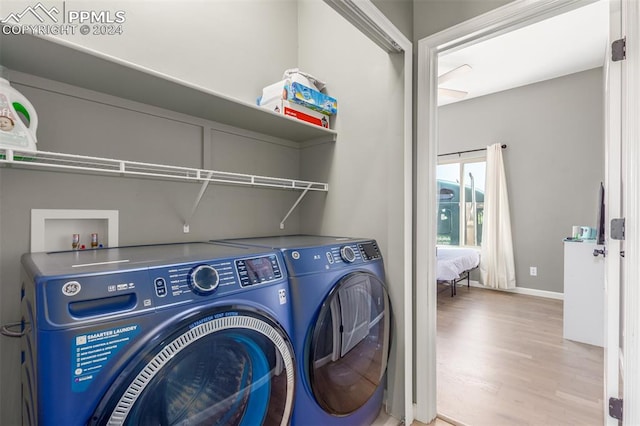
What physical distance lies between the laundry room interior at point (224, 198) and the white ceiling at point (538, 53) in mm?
1522

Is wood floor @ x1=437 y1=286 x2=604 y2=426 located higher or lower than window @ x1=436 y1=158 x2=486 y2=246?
lower

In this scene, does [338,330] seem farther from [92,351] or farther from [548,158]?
[548,158]

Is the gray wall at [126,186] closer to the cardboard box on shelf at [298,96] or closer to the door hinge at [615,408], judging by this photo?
the cardboard box on shelf at [298,96]

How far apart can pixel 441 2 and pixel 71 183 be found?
1973 millimetres

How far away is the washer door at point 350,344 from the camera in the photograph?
122 cm

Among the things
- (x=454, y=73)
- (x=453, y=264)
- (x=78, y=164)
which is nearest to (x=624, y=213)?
(x=78, y=164)

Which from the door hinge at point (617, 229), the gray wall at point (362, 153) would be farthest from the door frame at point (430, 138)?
the door hinge at point (617, 229)

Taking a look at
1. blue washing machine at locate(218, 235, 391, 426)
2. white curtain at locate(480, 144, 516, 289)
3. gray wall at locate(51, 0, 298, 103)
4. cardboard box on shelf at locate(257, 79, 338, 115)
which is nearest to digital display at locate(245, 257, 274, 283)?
blue washing machine at locate(218, 235, 391, 426)

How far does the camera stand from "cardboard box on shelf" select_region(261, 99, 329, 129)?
5.59 ft

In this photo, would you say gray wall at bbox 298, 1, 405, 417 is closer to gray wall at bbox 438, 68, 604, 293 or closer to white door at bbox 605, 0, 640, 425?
white door at bbox 605, 0, 640, 425

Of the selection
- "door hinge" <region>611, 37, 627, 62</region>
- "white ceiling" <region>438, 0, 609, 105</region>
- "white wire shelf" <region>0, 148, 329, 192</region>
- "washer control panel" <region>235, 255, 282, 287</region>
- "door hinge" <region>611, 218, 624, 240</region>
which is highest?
"white ceiling" <region>438, 0, 609, 105</region>

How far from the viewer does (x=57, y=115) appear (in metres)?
1.19

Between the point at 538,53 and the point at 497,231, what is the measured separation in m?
2.34

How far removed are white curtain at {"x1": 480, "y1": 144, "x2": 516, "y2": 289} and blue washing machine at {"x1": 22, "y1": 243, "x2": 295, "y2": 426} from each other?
4242mm
